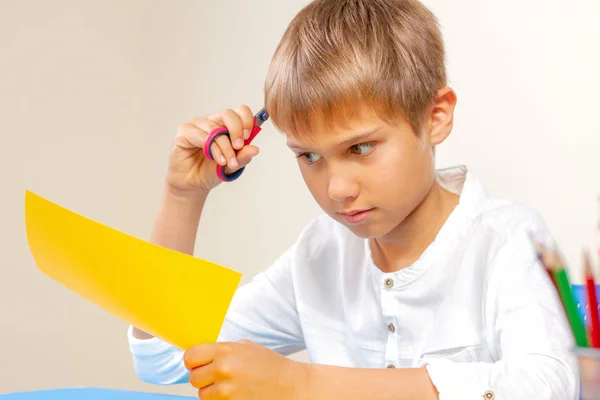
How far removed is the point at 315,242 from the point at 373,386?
1.26ft

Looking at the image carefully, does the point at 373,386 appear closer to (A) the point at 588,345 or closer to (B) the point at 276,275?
(A) the point at 588,345

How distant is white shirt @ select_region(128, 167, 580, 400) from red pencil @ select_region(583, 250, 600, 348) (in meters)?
0.25

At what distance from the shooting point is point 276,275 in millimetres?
1063

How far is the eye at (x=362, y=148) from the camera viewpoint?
0.80 meters

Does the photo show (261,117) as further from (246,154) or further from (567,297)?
(567,297)

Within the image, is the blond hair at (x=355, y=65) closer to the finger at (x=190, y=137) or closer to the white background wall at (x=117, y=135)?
the finger at (x=190, y=137)

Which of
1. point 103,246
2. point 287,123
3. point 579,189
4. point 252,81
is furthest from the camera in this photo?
point 252,81

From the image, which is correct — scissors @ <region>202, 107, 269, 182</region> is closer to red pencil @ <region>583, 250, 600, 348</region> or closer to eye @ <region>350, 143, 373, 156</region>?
eye @ <region>350, 143, 373, 156</region>

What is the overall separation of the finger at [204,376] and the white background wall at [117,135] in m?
0.86

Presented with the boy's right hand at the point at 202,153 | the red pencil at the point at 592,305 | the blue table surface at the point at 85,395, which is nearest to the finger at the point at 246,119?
the boy's right hand at the point at 202,153

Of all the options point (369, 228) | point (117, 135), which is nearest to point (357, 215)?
point (369, 228)

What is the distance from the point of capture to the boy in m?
0.70

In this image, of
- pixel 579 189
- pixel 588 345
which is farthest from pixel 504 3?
pixel 588 345

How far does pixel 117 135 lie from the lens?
204 centimetres
